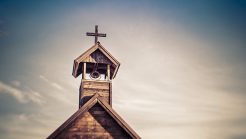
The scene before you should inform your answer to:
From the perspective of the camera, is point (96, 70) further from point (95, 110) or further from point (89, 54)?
point (95, 110)

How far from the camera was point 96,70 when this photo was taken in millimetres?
16922

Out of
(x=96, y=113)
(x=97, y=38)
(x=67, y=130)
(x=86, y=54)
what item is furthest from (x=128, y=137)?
(x=97, y=38)

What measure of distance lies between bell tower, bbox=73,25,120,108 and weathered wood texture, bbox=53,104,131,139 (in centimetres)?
127

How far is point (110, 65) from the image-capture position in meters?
16.6

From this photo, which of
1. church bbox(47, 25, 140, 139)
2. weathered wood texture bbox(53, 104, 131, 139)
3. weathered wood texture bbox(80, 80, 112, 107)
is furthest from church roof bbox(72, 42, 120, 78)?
weathered wood texture bbox(53, 104, 131, 139)

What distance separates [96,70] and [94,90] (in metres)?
2.11

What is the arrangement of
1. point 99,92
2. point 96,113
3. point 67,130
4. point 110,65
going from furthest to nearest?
point 110,65 < point 99,92 < point 96,113 < point 67,130

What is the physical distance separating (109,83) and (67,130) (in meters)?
4.16

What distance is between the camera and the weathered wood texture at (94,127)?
1293 cm

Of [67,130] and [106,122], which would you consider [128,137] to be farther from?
[67,130]

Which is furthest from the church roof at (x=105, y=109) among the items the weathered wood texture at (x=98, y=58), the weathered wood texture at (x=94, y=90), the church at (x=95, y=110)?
the weathered wood texture at (x=98, y=58)

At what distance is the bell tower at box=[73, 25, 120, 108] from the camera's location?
15125 millimetres

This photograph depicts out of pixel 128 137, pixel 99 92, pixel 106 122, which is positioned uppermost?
pixel 99 92

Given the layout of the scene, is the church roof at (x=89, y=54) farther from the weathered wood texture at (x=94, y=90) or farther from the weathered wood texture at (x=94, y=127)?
the weathered wood texture at (x=94, y=127)
